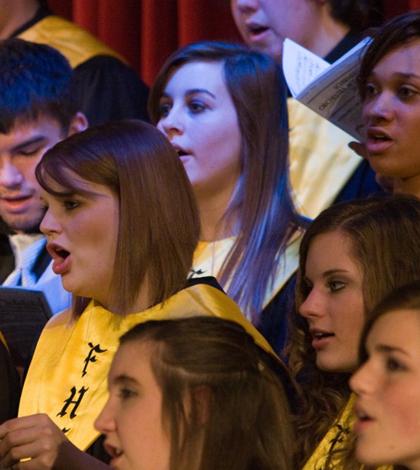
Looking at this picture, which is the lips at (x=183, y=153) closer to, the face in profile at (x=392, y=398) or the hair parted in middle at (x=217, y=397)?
the hair parted in middle at (x=217, y=397)

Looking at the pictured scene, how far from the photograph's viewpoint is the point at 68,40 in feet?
10.9

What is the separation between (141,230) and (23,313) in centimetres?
41

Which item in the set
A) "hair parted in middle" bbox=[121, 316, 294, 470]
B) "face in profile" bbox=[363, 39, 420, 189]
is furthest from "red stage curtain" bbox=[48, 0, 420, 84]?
"hair parted in middle" bbox=[121, 316, 294, 470]

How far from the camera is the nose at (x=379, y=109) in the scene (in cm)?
214

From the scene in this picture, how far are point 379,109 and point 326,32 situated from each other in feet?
2.42

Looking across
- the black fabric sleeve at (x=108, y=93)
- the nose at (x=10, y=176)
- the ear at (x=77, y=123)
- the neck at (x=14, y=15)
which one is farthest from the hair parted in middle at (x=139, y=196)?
the neck at (x=14, y=15)

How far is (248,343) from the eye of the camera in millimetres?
1723

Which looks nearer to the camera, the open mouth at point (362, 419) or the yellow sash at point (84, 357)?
the open mouth at point (362, 419)

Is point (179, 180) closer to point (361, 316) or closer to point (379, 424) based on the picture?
point (361, 316)

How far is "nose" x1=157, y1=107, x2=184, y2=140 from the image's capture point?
99.4 inches

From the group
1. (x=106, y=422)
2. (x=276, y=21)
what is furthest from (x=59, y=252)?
(x=276, y=21)

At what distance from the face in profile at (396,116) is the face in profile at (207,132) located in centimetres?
39

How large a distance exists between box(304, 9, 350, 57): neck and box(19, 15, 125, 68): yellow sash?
649mm

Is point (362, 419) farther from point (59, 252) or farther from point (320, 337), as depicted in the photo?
point (59, 252)
